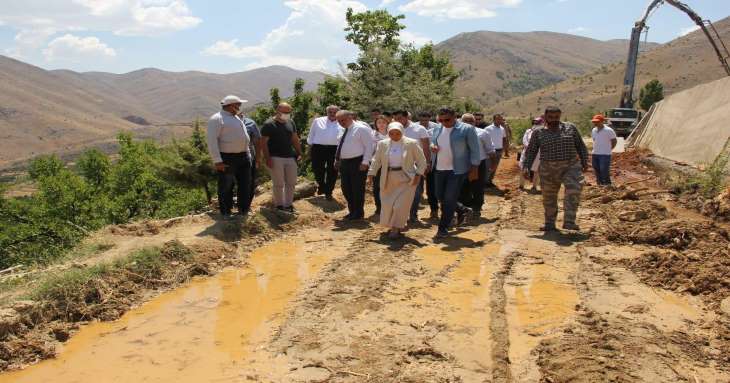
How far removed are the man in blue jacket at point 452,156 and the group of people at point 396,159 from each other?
0.01 meters

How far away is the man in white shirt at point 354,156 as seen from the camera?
8258mm

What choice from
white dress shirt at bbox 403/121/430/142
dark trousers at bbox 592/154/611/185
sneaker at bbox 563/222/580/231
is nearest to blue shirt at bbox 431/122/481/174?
white dress shirt at bbox 403/121/430/142

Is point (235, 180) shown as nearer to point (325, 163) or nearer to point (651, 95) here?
point (325, 163)

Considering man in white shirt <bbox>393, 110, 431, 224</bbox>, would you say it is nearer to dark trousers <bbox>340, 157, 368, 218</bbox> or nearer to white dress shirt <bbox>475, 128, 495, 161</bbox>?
dark trousers <bbox>340, 157, 368, 218</bbox>

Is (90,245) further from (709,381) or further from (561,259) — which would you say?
(709,381)

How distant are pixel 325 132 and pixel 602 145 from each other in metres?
5.34

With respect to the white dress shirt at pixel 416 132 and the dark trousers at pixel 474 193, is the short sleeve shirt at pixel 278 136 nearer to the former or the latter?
the white dress shirt at pixel 416 132

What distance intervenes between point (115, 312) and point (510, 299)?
3.38 m

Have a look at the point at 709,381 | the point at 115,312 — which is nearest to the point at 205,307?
the point at 115,312

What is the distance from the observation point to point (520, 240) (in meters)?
7.20

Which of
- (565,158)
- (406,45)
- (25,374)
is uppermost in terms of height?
(406,45)

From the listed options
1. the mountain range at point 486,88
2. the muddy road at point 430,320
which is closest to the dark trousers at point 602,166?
the muddy road at point 430,320

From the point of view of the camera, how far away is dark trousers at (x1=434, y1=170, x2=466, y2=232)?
7.37 m

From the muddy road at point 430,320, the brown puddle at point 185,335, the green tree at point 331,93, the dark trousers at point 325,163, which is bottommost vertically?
the brown puddle at point 185,335
